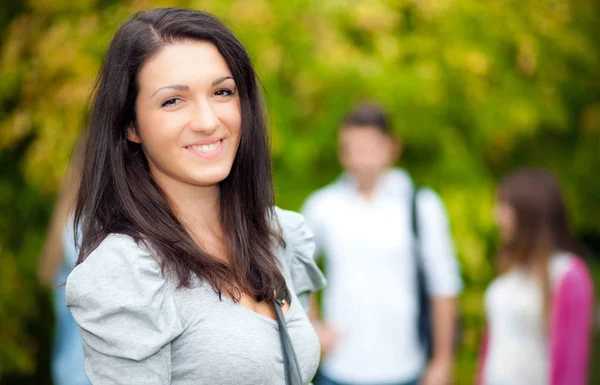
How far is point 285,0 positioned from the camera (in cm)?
387

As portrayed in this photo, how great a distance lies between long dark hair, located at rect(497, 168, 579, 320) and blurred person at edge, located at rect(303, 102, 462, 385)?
345 millimetres

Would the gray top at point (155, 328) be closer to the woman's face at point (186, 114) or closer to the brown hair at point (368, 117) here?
the woman's face at point (186, 114)

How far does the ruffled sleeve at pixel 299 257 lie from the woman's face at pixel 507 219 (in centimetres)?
153

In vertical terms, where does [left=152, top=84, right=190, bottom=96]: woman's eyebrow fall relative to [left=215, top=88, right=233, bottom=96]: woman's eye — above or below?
below

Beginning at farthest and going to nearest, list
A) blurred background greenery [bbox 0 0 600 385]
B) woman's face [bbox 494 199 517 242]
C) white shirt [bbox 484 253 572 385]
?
blurred background greenery [bbox 0 0 600 385] → woman's face [bbox 494 199 517 242] → white shirt [bbox 484 253 572 385]

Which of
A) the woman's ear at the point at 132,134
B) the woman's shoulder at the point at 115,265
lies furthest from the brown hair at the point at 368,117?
the woman's shoulder at the point at 115,265

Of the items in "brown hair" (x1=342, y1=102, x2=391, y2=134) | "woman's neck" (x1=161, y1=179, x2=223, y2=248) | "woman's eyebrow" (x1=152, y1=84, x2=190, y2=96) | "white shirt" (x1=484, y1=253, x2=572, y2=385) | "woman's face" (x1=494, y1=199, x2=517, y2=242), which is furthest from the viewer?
"brown hair" (x1=342, y1=102, x2=391, y2=134)

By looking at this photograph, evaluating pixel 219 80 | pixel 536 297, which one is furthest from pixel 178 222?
pixel 536 297

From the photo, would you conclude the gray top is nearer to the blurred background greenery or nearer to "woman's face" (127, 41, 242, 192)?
"woman's face" (127, 41, 242, 192)

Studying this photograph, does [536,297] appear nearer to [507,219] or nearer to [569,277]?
[569,277]

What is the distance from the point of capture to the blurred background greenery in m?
3.76

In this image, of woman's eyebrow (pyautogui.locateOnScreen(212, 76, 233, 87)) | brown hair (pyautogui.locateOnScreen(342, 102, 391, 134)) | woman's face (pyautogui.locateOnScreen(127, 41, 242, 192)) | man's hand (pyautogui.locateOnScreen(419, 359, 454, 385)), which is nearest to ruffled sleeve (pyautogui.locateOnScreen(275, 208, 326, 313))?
woman's face (pyautogui.locateOnScreen(127, 41, 242, 192))

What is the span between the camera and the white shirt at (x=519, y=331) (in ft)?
9.75

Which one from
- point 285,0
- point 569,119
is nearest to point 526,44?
point 569,119
